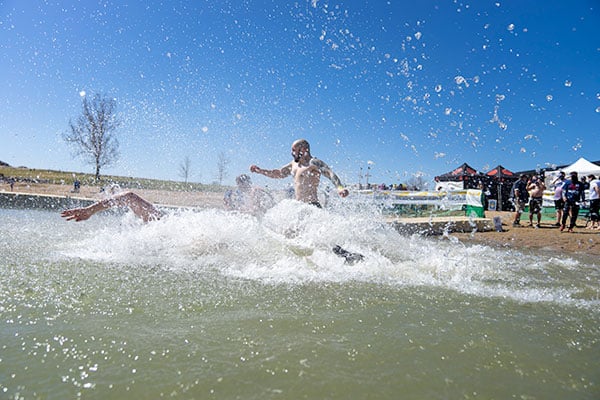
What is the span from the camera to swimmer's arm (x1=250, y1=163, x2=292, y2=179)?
6.02 meters

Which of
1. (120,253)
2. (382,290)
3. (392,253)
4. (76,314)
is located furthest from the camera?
(392,253)

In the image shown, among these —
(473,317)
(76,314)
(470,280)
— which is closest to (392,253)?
(470,280)

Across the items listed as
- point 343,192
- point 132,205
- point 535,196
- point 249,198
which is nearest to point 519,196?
point 535,196

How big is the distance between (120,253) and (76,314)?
2.06 m

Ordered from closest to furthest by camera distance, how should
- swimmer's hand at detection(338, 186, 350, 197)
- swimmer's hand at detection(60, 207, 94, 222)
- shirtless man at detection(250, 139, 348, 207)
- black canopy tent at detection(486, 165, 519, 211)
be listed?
swimmer's hand at detection(60, 207, 94, 222)
swimmer's hand at detection(338, 186, 350, 197)
shirtless man at detection(250, 139, 348, 207)
black canopy tent at detection(486, 165, 519, 211)

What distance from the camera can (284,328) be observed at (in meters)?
1.94

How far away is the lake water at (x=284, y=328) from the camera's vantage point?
139 centimetres

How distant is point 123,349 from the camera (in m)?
1.61

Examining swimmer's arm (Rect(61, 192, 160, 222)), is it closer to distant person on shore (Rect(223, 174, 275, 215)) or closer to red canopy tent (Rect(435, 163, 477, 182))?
distant person on shore (Rect(223, 174, 275, 215))

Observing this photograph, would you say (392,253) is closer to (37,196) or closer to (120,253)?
(120,253)

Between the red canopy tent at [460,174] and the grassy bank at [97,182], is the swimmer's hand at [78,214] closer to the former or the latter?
the red canopy tent at [460,174]

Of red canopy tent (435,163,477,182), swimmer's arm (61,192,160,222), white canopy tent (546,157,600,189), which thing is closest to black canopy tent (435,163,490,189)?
red canopy tent (435,163,477,182)

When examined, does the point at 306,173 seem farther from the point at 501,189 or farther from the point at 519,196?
the point at 501,189

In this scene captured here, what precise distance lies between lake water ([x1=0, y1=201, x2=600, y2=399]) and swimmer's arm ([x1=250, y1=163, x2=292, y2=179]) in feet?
7.64
